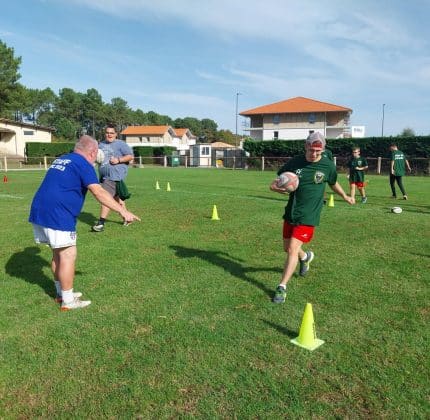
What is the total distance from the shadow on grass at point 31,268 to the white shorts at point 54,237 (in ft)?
3.03

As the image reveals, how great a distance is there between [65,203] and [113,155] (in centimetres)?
447

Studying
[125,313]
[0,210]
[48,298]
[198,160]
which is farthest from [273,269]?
[198,160]

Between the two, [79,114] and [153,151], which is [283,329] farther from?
[79,114]

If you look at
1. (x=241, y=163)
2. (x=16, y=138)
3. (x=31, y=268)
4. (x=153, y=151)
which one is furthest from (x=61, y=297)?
(x=16, y=138)

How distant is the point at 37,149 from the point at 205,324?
51.1 meters

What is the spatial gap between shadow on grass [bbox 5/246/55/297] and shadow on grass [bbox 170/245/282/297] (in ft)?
6.89

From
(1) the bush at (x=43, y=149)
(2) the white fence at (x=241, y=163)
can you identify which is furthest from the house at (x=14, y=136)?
(2) the white fence at (x=241, y=163)

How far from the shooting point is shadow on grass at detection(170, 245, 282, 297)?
5.28 meters

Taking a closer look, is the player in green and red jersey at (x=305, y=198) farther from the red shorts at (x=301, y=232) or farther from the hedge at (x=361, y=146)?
the hedge at (x=361, y=146)

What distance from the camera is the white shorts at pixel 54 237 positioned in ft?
13.9

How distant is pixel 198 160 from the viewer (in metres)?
52.0

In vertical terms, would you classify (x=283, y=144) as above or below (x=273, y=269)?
above

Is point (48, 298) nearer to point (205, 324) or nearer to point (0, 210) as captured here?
point (205, 324)

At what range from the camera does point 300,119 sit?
Result: 63.9 meters
